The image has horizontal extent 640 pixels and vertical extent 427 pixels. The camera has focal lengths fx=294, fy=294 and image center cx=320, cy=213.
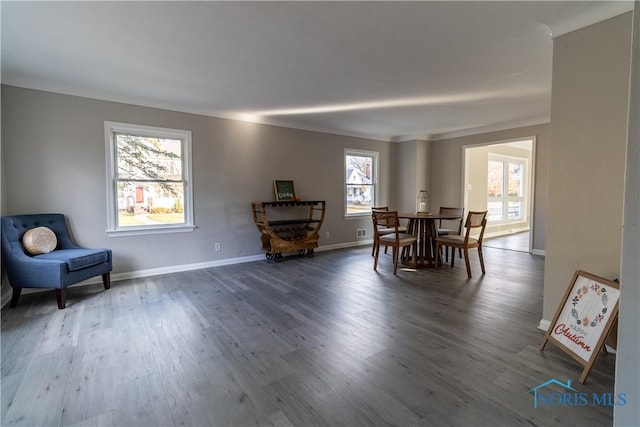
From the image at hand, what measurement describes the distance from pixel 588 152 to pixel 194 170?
14.4 feet

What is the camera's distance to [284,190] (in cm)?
520

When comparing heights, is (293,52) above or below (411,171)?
above

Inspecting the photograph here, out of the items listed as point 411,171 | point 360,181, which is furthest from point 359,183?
point 411,171

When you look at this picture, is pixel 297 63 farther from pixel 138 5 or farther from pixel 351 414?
pixel 351 414

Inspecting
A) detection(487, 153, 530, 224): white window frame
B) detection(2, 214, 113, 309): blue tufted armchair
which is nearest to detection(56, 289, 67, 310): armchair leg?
detection(2, 214, 113, 309): blue tufted armchair

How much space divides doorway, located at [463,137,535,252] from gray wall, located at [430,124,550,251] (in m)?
0.16

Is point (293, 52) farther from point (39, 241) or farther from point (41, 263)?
point (39, 241)

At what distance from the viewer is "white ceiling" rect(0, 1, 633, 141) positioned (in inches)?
→ 80.0

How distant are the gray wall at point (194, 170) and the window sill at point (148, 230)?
0.06 m

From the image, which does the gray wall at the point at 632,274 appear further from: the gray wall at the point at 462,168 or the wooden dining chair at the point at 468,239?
the gray wall at the point at 462,168

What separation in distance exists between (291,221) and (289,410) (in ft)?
12.1

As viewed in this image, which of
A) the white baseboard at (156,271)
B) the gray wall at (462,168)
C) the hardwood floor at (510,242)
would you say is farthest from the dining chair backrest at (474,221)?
the white baseboard at (156,271)

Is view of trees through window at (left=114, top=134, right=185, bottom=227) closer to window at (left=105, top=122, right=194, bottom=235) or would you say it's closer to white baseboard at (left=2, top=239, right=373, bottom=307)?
window at (left=105, top=122, right=194, bottom=235)

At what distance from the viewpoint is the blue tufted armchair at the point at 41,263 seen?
2.86 meters
